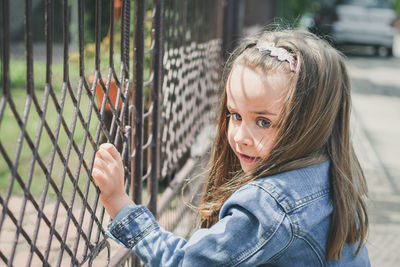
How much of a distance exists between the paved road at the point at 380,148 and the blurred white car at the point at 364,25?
242 cm

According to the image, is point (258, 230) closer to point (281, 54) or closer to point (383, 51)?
point (281, 54)

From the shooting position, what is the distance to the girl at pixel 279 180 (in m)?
1.36

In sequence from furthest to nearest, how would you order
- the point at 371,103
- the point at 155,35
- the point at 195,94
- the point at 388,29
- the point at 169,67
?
the point at 388,29 → the point at 371,103 → the point at 195,94 → the point at 169,67 → the point at 155,35

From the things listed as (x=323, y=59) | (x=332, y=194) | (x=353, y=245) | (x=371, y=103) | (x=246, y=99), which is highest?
(x=323, y=59)

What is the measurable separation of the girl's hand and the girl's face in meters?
0.34

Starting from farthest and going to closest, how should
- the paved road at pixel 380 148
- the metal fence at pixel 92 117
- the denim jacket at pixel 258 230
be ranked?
the paved road at pixel 380 148
the denim jacket at pixel 258 230
the metal fence at pixel 92 117

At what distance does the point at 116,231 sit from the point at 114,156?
0.67ft

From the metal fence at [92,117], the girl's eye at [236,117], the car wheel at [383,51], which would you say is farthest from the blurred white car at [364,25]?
the girl's eye at [236,117]

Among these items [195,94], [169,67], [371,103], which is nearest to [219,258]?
[169,67]

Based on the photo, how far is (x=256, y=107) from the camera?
144 cm

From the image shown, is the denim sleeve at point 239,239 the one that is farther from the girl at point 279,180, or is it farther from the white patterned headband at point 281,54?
the white patterned headband at point 281,54

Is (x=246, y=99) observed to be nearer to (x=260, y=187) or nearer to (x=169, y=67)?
(x=260, y=187)

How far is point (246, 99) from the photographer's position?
1.45 meters

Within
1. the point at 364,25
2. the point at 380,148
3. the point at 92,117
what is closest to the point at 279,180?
the point at 92,117
